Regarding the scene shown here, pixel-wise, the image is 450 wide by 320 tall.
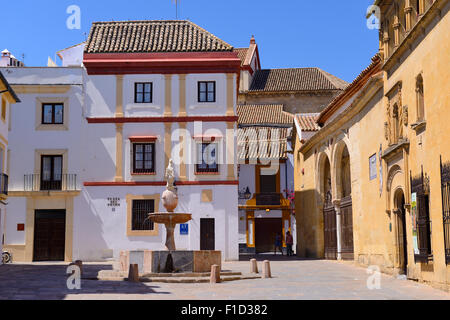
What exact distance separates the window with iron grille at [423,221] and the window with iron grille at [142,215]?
16.6m

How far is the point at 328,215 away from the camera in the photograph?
2981 cm

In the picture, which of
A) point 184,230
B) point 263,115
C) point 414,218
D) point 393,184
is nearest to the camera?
point 414,218

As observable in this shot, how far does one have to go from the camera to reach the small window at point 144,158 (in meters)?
31.0

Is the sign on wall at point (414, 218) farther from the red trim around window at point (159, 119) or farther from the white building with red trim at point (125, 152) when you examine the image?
the red trim around window at point (159, 119)

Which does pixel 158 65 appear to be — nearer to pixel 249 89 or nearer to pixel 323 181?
pixel 323 181

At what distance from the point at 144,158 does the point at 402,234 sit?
1566cm

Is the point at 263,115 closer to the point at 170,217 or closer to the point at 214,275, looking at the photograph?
the point at 170,217

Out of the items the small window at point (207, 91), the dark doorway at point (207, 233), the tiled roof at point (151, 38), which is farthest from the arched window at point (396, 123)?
the tiled roof at point (151, 38)

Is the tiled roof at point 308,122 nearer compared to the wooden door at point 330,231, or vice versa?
the wooden door at point 330,231

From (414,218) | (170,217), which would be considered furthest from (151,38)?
(414,218)

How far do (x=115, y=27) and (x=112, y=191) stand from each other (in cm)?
930
